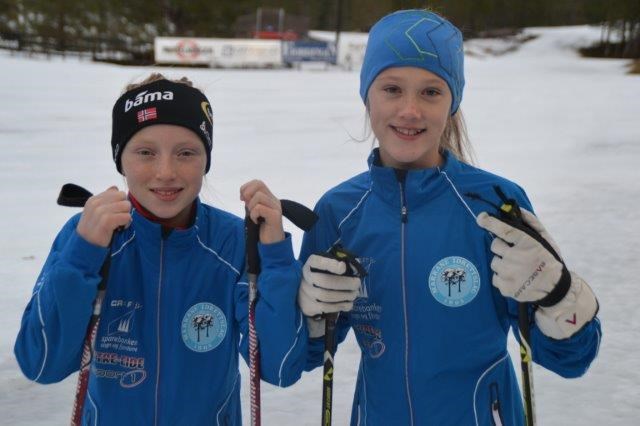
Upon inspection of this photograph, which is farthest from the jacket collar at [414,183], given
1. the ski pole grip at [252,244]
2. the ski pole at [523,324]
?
the ski pole grip at [252,244]

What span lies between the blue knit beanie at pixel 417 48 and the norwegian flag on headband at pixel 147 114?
72 cm

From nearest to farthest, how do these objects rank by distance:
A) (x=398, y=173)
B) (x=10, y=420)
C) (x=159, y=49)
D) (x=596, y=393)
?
(x=398, y=173)
(x=10, y=420)
(x=596, y=393)
(x=159, y=49)

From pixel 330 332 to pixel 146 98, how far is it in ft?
3.20

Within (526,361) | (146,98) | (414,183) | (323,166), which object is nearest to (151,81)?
(146,98)

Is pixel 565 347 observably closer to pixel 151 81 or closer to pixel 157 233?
pixel 157 233

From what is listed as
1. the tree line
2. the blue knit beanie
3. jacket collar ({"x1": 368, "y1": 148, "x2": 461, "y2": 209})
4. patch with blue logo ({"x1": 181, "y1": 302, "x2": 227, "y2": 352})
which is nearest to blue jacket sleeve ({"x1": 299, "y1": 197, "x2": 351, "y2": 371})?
jacket collar ({"x1": 368, "y1": 148, "x2": 461, "y2": 209})

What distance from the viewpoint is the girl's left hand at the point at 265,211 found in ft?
6.75

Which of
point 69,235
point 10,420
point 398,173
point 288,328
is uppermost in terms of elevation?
point 398,173

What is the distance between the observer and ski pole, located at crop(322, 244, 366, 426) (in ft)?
6.57

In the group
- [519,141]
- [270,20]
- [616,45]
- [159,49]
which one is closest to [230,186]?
[519,141]

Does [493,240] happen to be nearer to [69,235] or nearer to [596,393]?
[69,235]

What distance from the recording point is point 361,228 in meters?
2.25

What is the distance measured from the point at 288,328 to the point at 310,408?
1.39 meters

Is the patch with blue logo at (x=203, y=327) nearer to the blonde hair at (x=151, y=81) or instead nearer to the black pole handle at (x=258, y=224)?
the black pole handle at (x=258, y=224)
